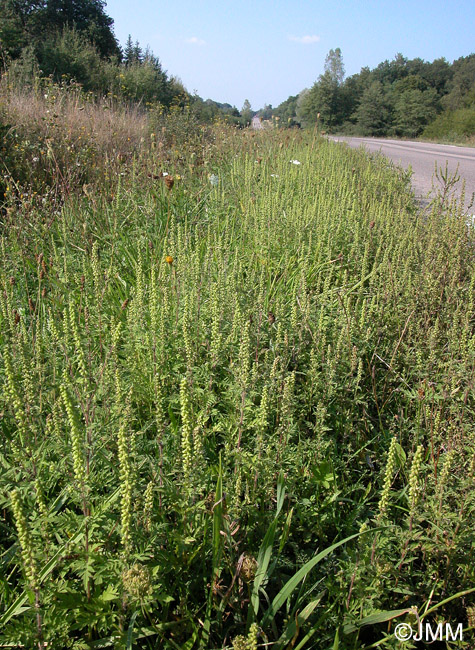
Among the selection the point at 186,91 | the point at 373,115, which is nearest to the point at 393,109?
the point at 373,115

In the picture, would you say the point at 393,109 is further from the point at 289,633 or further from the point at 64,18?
the point at 289,633

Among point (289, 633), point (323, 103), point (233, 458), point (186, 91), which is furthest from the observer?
point (323, 103)

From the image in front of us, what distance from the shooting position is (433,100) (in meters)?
50.2

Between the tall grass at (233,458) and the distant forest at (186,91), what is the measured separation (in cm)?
904

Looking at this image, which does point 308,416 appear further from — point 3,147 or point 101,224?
point 3,147

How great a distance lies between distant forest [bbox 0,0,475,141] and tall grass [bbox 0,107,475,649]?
9040 millimetres

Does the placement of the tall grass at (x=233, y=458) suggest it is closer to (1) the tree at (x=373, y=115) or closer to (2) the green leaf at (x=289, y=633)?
(2) the green leaf at (x=289, y=633)

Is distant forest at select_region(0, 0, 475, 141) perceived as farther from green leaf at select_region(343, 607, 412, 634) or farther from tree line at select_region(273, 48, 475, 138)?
green leaf at select_region(343, 607, 412, 634)

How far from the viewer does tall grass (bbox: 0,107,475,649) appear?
1.29 m

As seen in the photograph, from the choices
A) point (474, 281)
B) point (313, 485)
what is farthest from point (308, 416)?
point (474, 281)

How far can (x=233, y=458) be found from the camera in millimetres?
1816

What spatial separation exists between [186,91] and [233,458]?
23.6 metres

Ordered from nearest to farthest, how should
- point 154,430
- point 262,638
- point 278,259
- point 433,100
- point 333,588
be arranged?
point 262,638 → point 333,588 → point 154,430 → point 278,259 → point 433,100

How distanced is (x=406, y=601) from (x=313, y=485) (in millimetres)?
512
